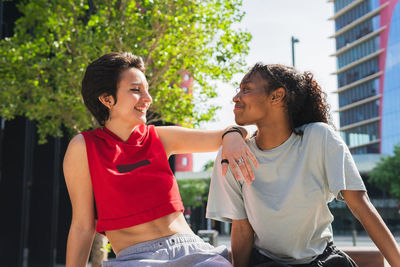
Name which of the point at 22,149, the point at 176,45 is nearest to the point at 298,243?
the point at 176,45

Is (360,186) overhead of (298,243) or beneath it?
overhead

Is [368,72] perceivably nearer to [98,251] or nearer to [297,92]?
[98,251]

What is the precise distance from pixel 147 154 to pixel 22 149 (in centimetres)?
1249

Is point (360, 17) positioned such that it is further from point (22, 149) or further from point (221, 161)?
point (221, 161)

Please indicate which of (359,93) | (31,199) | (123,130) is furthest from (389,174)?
(123,130)

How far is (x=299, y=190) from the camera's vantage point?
7.66 ft

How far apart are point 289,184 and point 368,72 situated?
257ft

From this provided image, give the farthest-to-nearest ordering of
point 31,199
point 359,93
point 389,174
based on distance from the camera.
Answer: point 359,93
point 389,174
point 31,199

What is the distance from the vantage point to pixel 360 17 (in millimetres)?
77688

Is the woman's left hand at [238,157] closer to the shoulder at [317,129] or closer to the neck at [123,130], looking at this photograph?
the shoulder at [317,129]

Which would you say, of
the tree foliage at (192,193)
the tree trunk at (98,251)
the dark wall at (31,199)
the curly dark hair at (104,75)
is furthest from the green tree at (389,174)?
the curly dark hair at (104,75)

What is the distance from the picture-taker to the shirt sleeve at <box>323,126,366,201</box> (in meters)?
2.24

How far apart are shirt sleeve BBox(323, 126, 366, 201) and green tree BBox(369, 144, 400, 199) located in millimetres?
44412

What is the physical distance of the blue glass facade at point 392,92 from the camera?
2714 inches
